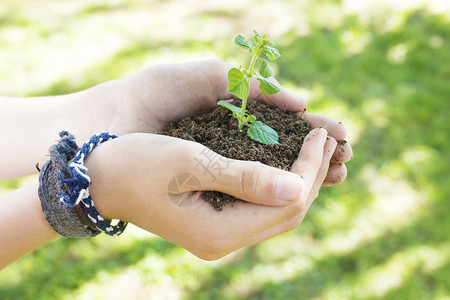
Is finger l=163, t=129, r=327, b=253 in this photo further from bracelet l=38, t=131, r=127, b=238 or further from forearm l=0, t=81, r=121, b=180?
forearm l=0, t=81, r=121, b=180

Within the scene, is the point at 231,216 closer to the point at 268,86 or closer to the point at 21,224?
the point at 268,86

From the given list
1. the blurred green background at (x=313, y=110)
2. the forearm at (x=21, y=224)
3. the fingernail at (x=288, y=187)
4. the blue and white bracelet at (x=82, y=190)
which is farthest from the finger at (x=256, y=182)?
the blurred green background at (x=313, y=110)

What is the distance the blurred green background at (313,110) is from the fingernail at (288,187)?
1.90 m

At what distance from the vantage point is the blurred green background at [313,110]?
3.57 m

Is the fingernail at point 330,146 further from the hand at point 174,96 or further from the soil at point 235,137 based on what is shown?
the hand at point 174,96

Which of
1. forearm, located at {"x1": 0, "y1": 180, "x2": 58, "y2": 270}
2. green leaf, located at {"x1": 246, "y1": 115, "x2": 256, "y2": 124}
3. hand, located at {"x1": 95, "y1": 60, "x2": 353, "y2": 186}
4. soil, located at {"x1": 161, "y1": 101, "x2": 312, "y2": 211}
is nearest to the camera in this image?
soil, located at {"x1": 161, "y1": 101, "x2": 312, "y2": 211}

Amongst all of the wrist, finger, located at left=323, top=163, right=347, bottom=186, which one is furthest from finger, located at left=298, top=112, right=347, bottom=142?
the wrist

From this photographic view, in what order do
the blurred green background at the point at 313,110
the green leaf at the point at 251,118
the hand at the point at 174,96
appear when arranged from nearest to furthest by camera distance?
the green leaf at the point at 251,118, the hand at the point at 174,96, the blurred green background at the point at 313,110

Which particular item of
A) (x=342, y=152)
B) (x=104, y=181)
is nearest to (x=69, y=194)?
(x=104, y=181)

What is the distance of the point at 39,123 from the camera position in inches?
111

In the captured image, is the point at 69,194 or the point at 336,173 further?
the point at 336,173

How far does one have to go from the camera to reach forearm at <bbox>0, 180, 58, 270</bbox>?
217cm

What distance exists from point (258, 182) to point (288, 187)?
0.13 metres

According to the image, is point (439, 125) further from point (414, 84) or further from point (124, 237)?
point (124, 237)
